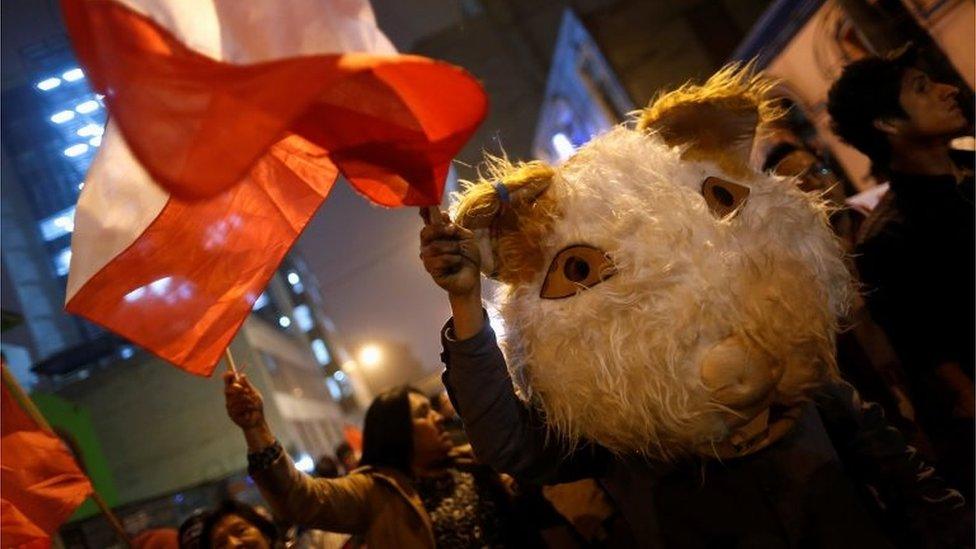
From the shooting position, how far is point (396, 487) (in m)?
3.50

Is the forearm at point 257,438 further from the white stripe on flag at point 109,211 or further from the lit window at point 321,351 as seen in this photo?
the lit window at point 321,351

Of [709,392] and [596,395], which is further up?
[596,395]

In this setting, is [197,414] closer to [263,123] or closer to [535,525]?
[535,525]

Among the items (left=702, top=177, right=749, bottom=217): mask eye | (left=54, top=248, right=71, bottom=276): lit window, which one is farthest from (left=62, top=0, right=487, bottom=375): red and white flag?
(left=54, top=248, right=71, bottom=276): lit window

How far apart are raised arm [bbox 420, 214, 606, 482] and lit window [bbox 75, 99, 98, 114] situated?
Result: 32414 mm

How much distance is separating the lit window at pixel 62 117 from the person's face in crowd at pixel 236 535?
36.3m

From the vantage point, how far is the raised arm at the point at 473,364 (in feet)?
6.10

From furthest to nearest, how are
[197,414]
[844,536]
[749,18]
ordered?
[197,414] → [749,18] → [844,536]

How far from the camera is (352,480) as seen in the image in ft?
11.6

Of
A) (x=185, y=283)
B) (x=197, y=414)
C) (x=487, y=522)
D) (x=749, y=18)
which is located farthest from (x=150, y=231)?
(x=197, y=414)

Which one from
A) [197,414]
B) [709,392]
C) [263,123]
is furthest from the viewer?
[197,414]

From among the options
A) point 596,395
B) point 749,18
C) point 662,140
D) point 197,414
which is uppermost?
point 749,18

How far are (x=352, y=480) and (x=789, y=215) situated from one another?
2.56 metres

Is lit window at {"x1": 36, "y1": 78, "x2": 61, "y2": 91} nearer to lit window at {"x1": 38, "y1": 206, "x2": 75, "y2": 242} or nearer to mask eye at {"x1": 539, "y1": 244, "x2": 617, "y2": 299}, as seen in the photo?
lit window at {"x1": 38, "y1": 206, "x2": 75, "y2": 242}
